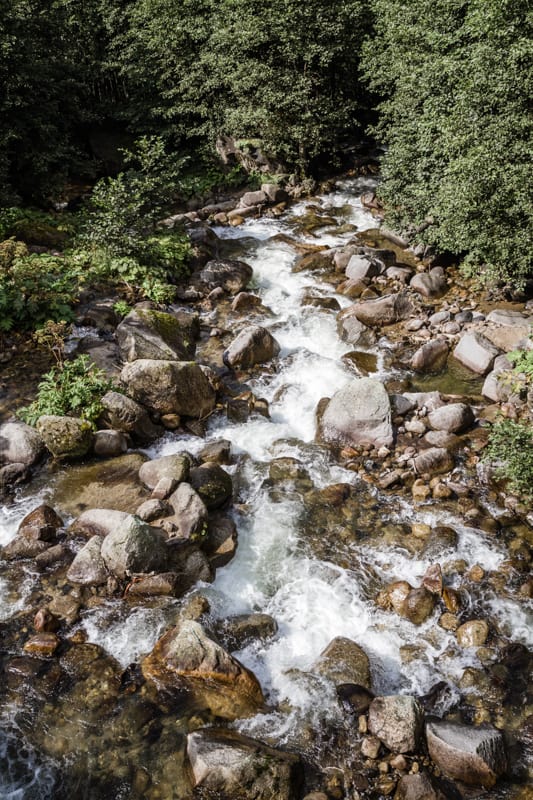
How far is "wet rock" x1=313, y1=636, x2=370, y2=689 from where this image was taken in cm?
666

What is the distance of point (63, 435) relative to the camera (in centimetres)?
933

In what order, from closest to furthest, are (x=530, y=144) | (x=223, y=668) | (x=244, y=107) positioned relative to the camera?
(x=223, y=668) < (x=530, y=144) < (x=244, y=107)

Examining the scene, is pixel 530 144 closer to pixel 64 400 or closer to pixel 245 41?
pixel 64 400

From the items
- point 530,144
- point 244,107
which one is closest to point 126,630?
point 530,144

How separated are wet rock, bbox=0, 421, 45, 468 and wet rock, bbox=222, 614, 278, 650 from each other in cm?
454

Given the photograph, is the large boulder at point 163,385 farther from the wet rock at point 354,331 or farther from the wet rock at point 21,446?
the wet rock at point 354,331

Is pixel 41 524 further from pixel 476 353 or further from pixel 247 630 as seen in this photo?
pixel 476 353

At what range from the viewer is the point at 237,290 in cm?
1515

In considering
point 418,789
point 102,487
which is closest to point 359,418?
point 102,487

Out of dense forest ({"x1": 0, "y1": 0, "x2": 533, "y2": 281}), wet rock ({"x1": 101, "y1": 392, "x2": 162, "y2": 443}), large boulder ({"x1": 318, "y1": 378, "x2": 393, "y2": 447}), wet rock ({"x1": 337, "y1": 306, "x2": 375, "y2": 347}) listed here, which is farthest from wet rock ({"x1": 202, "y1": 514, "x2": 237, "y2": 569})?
dense forest ({"x1": 0, "y1": 0, "x2": 533, "y2": 281})

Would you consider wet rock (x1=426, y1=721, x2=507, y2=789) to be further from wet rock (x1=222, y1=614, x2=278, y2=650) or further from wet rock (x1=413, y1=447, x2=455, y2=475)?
wet rock (x1=413, y1=447, x2=455, y2=475)

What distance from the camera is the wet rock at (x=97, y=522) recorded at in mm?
8242

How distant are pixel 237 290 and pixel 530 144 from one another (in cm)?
770

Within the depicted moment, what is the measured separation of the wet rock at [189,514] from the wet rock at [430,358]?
20.0 ft
